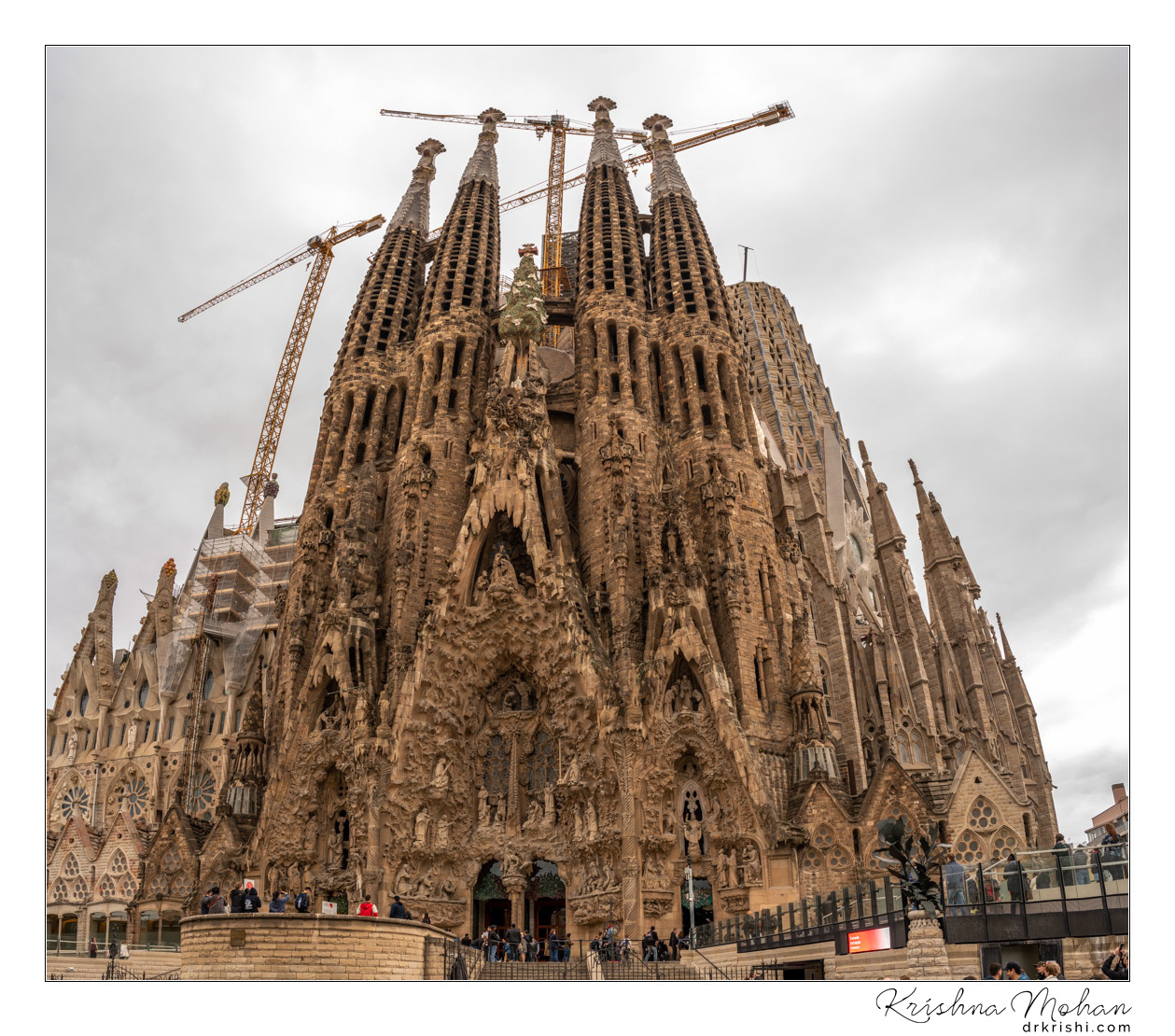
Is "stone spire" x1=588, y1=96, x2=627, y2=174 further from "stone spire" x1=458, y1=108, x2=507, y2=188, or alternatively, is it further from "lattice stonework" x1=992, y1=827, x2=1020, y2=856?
"lattice stonework" x1=992, y1=827, x2=1020, y2=856

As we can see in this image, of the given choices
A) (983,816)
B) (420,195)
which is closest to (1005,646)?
(983,816)

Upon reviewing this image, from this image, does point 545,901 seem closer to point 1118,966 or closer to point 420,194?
point 1118,966

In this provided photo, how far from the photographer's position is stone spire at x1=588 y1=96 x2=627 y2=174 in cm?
5156

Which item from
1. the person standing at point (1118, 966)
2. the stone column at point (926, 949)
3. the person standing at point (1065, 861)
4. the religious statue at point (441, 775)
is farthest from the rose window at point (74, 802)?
the person standing at point (1118, 966)

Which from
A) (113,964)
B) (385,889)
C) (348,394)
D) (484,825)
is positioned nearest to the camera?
(113,964)

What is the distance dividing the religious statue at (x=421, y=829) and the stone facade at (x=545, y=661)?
164mm

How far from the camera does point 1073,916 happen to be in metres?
12.2

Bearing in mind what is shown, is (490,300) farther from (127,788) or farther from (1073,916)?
(1073,916)

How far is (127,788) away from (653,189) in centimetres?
4084

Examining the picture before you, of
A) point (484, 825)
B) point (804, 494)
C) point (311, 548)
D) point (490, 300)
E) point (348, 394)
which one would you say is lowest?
point (484, 825)

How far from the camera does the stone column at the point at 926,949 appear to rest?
41.3ft

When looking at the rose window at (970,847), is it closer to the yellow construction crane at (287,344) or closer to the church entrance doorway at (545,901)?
the church entrance doorway at (545,901)

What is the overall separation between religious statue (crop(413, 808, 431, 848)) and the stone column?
20489 mm

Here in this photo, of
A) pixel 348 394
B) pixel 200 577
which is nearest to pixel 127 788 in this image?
pixel 200 577
